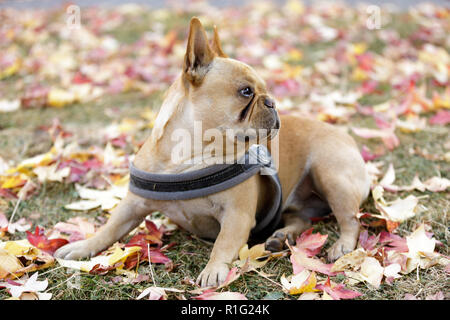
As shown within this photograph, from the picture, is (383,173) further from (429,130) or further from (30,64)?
(30,64)


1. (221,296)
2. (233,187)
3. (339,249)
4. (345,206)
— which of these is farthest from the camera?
(345,206)

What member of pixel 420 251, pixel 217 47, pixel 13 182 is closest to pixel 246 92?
pixel 217 47

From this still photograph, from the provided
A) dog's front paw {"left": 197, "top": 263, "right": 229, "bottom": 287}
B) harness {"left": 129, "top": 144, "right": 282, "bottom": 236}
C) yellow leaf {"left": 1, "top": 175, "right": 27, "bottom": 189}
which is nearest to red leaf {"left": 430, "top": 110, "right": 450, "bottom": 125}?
harness {"left": 129, "top": 144, "right": 282, "bottom": 236}

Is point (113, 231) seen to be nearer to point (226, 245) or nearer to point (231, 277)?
point (226, 245)

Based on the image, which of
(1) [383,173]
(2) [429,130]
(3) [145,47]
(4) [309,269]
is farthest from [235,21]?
(4) [309,269]

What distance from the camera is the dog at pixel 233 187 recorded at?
2.02 meters

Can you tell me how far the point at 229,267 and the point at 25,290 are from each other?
0.81 meters

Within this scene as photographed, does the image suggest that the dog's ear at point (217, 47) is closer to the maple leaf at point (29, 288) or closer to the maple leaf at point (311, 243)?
the maple leaf at point (311, 243)

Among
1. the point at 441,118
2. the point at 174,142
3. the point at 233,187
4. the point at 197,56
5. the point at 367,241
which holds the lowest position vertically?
the point at 367,241

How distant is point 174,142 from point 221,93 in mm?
302

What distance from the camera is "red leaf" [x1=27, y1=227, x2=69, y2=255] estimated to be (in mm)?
2201

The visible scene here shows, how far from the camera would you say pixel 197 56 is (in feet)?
6.78

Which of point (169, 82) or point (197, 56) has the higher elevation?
point (197, 56)

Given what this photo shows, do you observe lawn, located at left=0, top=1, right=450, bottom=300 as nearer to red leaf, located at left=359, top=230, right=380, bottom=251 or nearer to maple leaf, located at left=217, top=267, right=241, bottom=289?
maple leaf, located at left=217, top=267, right=241, bottom=289
